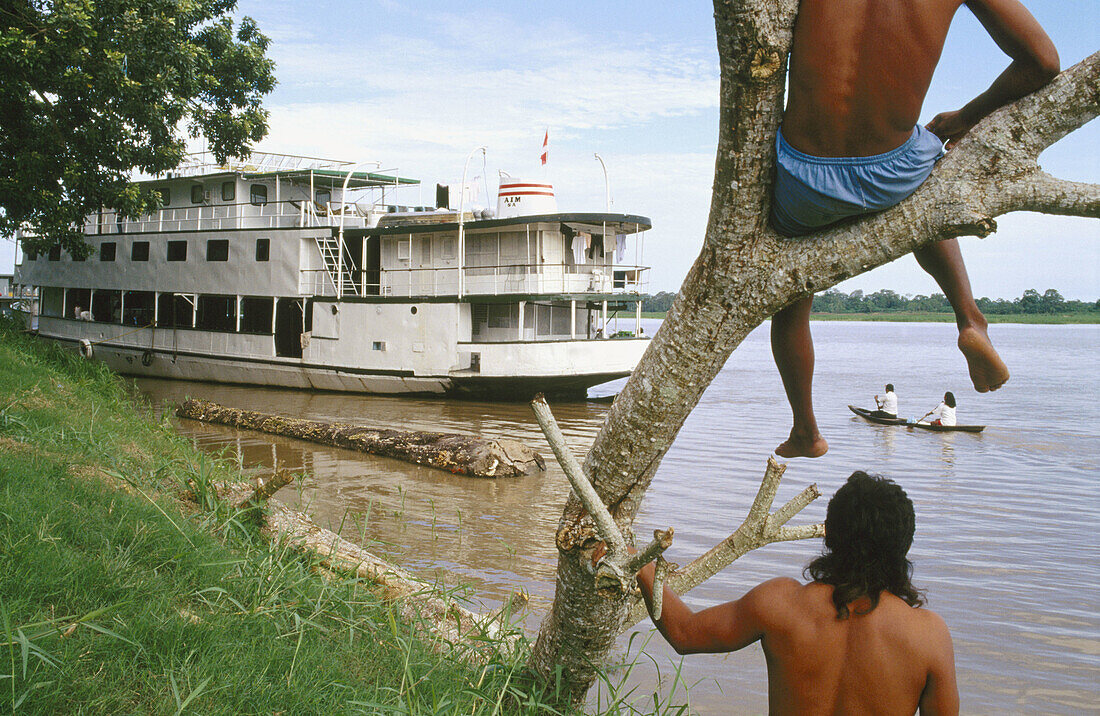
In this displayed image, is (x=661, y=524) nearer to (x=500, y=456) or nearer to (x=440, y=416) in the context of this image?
(x=500, y=456)

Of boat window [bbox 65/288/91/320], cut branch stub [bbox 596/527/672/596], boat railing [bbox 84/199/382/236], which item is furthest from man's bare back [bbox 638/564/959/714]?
boat window [bbox 65/288/91/320]

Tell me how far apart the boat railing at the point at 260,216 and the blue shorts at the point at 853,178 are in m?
18.5

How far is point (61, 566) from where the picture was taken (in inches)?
117

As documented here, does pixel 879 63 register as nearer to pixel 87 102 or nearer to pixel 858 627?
pixel 858 627

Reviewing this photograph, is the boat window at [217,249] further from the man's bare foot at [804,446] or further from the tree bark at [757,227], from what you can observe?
the man's bare foot at [804,446]

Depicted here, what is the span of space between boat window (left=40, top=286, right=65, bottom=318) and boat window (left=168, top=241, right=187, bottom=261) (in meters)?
6.83

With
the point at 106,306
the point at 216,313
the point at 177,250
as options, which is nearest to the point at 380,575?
the point at 216,313

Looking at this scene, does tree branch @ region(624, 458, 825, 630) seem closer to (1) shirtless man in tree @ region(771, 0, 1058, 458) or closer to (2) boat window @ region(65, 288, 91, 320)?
(1) shirtless man in tree @ region(771, 0, 1058, 458)

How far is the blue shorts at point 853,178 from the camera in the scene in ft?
6.09

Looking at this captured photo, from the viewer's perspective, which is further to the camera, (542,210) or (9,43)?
(542,210)

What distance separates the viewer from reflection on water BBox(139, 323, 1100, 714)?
17.6 feet

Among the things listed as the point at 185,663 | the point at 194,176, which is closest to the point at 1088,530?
the point at 185,663

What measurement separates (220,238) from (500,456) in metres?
14.0

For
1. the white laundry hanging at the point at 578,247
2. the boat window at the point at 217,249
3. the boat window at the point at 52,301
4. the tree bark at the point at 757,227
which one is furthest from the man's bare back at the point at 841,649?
the boat window at the point at 52,301
